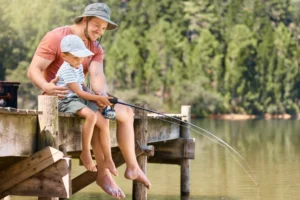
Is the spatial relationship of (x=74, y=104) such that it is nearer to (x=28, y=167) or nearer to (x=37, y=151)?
(x=37, y=151)

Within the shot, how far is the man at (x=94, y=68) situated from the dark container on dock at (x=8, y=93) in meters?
0.19

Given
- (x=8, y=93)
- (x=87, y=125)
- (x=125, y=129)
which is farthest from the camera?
(x=125, y=129)

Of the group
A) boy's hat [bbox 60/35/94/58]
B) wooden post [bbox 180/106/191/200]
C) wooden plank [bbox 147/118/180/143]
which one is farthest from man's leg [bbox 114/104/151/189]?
wooden post [bbox 180/106/191/200]

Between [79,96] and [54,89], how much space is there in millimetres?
208

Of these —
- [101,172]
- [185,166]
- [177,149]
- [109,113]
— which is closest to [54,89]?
[109,113]

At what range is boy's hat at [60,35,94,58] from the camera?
7.63 m

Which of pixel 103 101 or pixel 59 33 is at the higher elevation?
pixel 59 33

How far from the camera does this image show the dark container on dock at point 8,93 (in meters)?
7.75

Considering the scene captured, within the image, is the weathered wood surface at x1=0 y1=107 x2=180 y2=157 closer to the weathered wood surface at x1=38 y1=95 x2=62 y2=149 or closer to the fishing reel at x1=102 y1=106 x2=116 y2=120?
the weathered wood surface at x1=38 y1=95 x2=62 y2=149

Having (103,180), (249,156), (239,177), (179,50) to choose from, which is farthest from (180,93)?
(103,180)

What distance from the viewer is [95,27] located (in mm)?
8094

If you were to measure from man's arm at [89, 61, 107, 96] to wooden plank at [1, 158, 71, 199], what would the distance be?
A: 944mm

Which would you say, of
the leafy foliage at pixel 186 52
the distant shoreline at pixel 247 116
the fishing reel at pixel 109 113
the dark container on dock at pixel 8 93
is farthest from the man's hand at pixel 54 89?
the distant shoreline at pixel 247 116

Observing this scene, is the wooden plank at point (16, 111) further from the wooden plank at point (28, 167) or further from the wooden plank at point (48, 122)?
the wooden plank at point (28, 167)
